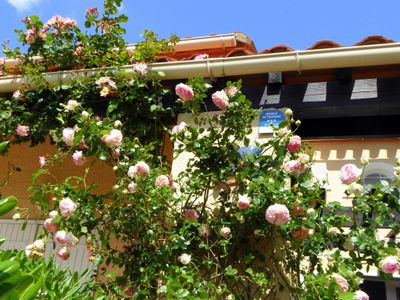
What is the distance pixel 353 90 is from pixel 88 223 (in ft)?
8.36

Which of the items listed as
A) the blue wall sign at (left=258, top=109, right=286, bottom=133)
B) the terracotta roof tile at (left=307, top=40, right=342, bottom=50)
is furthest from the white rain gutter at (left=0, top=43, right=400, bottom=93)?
the blue wall sign at (left=258, top=109, right=286, bottom=133)

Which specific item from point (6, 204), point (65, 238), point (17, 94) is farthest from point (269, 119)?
point (17, 94)

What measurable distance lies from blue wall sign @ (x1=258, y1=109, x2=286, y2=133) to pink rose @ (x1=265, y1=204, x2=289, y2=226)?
98cm

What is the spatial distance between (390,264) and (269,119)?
1.51 metres

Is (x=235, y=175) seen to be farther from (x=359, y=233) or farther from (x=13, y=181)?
(x=13, y=181)

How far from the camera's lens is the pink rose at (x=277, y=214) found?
2484 mm

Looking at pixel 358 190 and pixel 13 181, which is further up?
pixel 13 181

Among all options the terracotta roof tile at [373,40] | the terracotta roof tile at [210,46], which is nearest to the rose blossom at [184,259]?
the terracotta roof tile at [373,40]

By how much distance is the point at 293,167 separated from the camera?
2738 mm

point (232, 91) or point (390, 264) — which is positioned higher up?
point (232, 91)

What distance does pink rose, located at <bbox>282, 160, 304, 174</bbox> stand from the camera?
2740mm

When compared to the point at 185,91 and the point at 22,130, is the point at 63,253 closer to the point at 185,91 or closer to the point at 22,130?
the point at 185,91

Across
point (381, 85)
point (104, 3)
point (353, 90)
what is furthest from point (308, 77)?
point (104, 3)

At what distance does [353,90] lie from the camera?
349 cm
